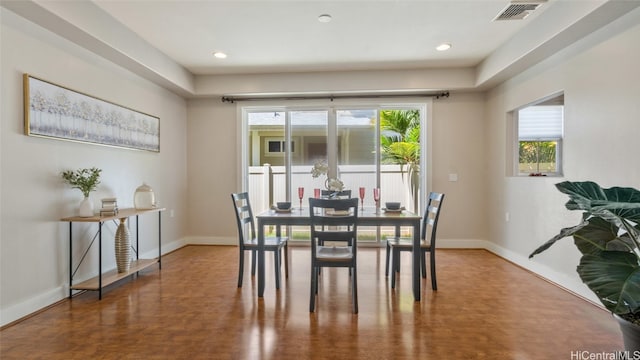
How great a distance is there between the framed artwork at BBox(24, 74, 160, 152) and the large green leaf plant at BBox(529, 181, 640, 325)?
380cm

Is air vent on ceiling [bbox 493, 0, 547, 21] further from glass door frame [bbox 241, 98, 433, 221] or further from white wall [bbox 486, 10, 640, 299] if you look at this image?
glass door frame [bbox 241, 98, 433, 221]

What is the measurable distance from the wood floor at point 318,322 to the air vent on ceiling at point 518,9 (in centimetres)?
264

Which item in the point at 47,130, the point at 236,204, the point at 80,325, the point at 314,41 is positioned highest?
the point at 314,41

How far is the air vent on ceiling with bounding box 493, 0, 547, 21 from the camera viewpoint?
9.07ft

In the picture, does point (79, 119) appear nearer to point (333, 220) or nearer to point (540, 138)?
point (333, 220)

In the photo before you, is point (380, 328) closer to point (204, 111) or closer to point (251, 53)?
point (251, 53)

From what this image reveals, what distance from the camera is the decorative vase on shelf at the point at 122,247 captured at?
3.30 metres

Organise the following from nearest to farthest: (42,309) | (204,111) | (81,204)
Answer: (42,309) → (81,204) → (204,111)

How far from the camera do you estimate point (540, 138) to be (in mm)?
4152

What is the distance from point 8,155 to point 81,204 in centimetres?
67

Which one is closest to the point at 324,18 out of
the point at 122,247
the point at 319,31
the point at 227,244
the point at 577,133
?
the point at 319,31

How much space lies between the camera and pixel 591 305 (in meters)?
2.74

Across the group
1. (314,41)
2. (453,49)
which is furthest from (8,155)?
(453,49)

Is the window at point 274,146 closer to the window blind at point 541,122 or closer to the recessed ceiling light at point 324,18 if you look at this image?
the recessed ceiling light at point 324,18
